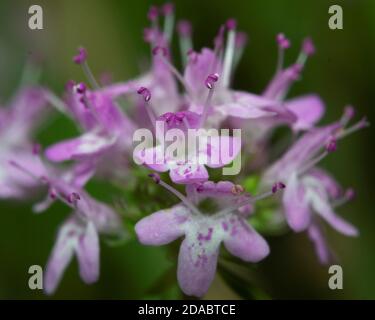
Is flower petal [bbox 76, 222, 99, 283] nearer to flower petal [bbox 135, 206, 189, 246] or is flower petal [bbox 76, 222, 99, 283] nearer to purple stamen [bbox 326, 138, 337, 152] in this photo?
flower petal [bbox 135, 206, 189, 246]

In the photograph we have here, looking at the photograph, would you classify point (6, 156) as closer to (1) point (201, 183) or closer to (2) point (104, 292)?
(2) point (104, 292)

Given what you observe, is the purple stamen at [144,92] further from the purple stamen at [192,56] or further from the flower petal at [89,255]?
the flower petal at [89,255]

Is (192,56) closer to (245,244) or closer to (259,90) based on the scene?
(245,244)

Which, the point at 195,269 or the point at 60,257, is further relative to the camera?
the point at 60,257

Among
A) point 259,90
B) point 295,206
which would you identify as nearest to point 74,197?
point 295,206

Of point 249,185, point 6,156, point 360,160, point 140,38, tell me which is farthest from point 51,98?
point 360,160
